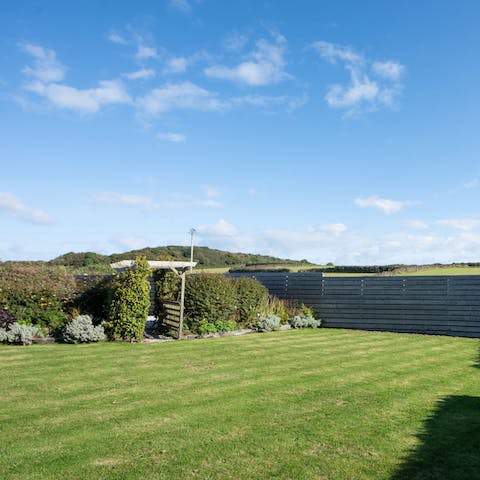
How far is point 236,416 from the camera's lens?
634cm

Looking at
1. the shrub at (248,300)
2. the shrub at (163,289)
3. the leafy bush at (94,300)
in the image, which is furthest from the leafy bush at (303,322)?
the leafy bush at (94,300)

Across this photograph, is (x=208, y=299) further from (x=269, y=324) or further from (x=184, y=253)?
(x=184, y=253)

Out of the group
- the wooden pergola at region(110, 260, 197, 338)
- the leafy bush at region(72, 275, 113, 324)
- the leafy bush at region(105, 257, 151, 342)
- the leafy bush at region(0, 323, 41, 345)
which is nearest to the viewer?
the leafy bush at region(0, 323, 41, 345)

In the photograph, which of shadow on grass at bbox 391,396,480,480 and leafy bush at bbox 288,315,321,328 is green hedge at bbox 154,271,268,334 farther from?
Answer: shadow on grass at bbox 391,396,480,480

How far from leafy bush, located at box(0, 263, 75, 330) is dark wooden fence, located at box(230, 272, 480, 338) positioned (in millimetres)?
8987

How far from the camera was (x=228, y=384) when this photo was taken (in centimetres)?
823

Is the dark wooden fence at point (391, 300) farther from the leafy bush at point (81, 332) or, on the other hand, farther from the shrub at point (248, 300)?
the leafy bush at point (81, 332)

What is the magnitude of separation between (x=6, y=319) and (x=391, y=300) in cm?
1357

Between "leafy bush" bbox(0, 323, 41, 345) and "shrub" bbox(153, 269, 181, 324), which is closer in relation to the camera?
"leafy bush" bbox(0, 323, 41, 345)

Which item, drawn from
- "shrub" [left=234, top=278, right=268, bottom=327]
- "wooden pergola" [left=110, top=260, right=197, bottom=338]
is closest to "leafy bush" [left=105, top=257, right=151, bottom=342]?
"wooden pergola" [left=110, top=260, right=197, bottom=338]

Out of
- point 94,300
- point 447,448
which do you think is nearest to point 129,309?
point 94,300

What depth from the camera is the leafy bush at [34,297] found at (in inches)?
569

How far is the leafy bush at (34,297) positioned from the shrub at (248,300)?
19.3 feet

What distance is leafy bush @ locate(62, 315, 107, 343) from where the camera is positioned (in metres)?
13.2
